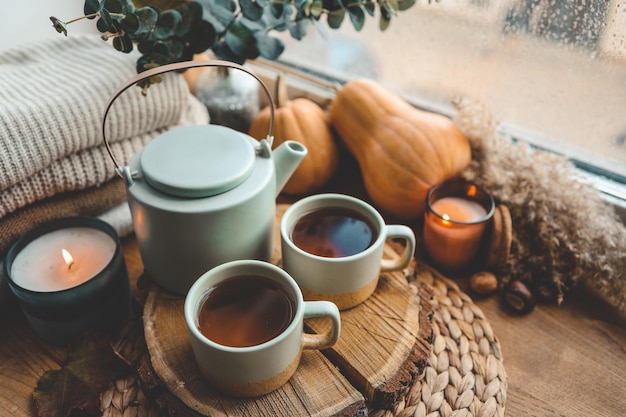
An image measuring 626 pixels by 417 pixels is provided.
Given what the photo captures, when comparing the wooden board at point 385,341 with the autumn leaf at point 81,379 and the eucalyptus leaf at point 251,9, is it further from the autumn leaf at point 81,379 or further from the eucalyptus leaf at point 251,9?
the eucalyptus leaf at point 251,9

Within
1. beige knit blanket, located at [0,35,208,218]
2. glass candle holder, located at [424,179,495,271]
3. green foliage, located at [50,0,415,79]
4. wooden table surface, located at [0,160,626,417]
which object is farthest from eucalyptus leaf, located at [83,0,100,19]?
glass candle holder, located at [424,179,495,271]

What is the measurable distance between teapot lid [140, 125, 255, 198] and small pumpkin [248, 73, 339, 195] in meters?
0.25

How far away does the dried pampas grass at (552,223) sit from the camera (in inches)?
29.8

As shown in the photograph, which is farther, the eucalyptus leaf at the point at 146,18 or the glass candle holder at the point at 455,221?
the glass candle holder at the point at 455,221

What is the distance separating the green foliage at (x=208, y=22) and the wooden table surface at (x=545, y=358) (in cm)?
33

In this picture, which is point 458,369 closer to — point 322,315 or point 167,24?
point 322,315

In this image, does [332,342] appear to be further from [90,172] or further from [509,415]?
[90,172]

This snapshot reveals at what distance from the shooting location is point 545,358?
2.37 feet

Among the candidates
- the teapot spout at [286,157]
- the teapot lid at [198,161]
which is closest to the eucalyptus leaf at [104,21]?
the teapot lid at [198,161]

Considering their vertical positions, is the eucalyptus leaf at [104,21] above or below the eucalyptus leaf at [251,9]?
above

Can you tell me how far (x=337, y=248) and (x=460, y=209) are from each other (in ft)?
0.87

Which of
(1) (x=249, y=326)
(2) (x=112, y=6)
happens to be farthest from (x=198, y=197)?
(2) (x=112, y=6)

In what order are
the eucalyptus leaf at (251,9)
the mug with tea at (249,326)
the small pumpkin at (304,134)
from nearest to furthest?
the mug with tea at (249,326) → the eucalyptus leaf at (251,9) → the small pumpkin at (304,134)

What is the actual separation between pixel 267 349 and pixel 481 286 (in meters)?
0.41
